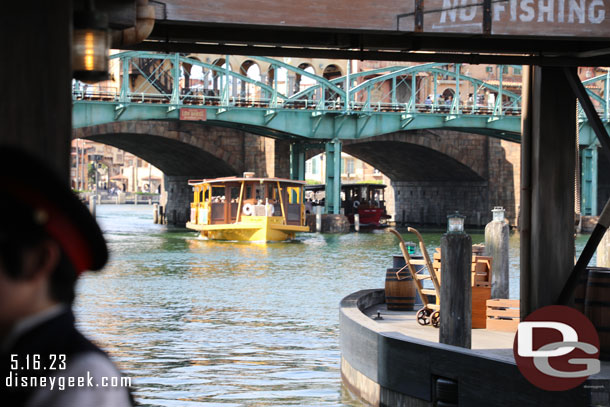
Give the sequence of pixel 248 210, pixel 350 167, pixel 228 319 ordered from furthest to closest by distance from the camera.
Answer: pixel 350 167 < pixel 248 210 < pixel 228 319

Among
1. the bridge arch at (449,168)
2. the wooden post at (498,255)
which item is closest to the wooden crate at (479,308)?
the wooden post at (498,255)

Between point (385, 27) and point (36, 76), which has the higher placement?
point (385, 27)

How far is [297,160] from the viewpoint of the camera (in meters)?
52.3

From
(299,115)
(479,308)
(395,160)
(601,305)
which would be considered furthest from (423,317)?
(395,160)

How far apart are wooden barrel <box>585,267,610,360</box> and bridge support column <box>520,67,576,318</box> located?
28 cm

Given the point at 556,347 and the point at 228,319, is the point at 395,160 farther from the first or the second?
the point at 556,347

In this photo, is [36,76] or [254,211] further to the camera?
[254,211]

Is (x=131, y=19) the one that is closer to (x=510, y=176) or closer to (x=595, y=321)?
(x=595, y=321)

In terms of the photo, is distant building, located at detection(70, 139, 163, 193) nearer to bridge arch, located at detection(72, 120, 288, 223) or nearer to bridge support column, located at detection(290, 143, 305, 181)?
bridge arch, located at detection(72, 120, 288, 223)

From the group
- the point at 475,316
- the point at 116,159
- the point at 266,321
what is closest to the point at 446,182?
the point at 266,321

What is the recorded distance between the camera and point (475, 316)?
1073cm

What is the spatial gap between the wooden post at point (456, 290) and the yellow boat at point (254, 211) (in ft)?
108

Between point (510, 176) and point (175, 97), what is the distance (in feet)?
82.4

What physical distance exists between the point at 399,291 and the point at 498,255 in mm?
3379
